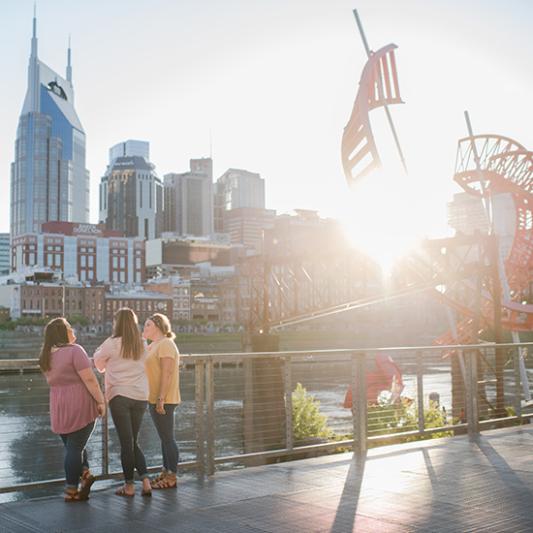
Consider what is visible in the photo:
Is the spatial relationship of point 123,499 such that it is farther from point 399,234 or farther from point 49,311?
point 49,311

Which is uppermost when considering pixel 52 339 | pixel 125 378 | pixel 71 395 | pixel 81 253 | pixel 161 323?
pixel 81 253

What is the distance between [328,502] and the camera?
699cm

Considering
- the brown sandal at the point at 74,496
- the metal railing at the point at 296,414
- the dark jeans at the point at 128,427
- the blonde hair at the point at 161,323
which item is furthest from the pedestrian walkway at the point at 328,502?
the blonde hair at the point at 161,323

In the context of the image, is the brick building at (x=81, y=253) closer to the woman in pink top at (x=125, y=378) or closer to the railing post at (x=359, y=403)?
the railing post at (x=359, y=403)

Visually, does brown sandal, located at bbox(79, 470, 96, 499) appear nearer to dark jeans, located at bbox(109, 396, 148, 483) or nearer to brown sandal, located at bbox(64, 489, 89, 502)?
brown sandal, located at bbox(64, 489, 89, 502)

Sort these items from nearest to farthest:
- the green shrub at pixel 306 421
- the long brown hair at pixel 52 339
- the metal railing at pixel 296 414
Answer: the long brown hair at pixel 52 339, the metal railing at pixel 296 414, the green shrub at pixel 306 421

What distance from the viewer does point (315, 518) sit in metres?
6.38

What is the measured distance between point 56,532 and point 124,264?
633 ft

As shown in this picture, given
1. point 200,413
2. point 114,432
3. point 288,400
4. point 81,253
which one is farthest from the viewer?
point 81,253

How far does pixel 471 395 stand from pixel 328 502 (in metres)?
5.43

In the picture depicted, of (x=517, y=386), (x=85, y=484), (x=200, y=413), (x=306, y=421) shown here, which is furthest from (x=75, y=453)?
(x=306, y=421)

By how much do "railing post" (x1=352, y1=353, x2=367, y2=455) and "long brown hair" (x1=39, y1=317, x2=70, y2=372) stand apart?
4.43m

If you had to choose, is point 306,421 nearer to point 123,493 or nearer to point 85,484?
point 123,493

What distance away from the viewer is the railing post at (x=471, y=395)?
11.7 meters
